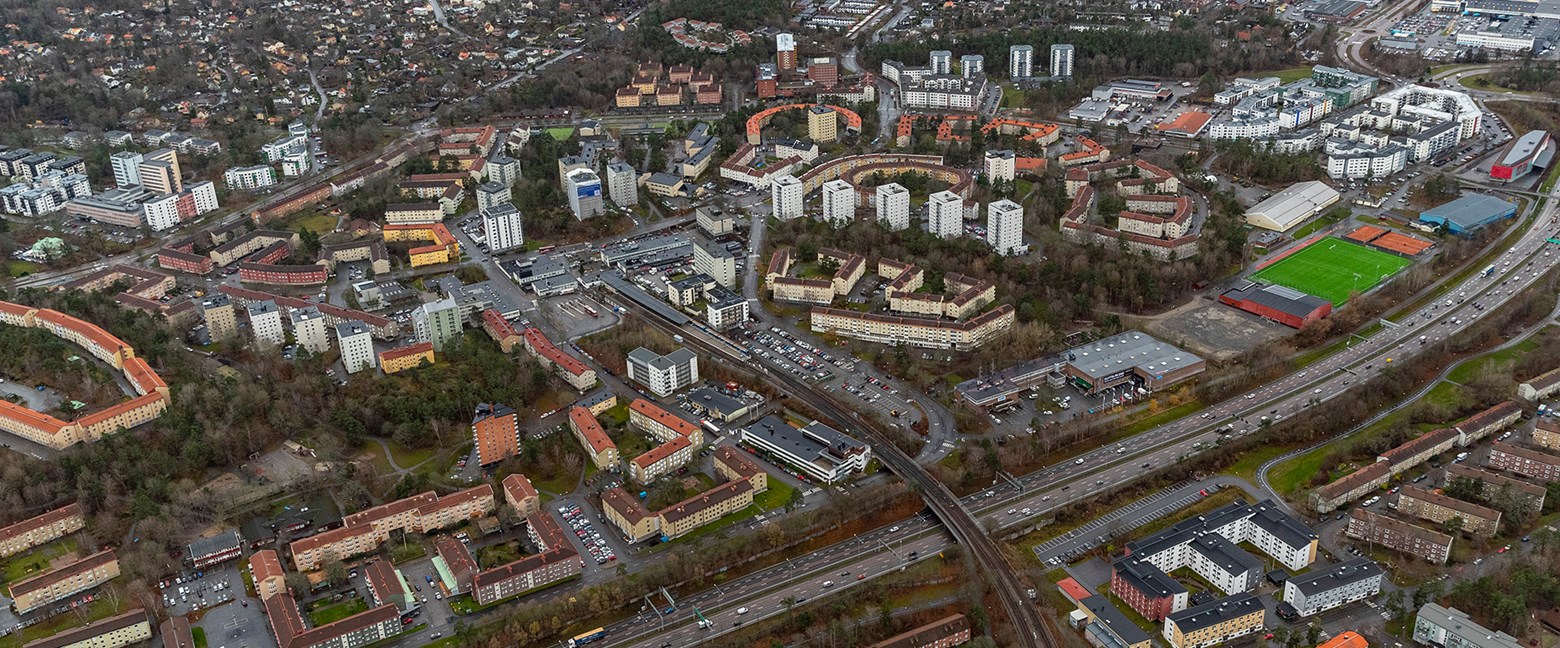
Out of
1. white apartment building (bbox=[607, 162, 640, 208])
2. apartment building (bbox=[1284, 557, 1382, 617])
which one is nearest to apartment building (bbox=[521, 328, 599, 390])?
white apartment building (bbox=[607, 162, 640, 208])

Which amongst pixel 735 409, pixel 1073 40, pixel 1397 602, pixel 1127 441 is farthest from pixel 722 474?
pixel 1073 40

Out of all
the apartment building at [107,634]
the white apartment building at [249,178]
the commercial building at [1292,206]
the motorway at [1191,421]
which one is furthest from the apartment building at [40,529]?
the commercial building at [1292,206]

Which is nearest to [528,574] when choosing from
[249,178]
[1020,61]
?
[249,178]

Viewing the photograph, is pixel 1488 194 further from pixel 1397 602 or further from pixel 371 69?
pixel 371 69

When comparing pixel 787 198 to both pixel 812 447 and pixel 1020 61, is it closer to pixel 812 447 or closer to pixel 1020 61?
pixel 812 447

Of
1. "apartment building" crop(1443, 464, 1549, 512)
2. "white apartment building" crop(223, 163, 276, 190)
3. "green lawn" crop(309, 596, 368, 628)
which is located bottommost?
"green lawn" crop(309, 596, 368, 628)

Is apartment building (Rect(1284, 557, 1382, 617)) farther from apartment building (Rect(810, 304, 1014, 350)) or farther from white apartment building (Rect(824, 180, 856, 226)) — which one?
white apartment building (Rect(824, 180, 856, 226))
